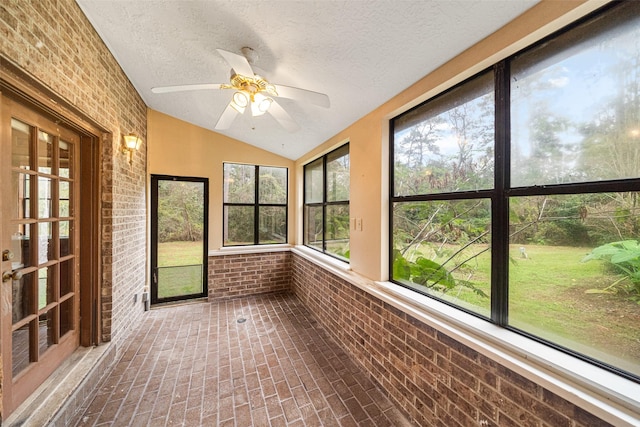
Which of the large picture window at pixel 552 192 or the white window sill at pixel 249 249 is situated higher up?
the large picture window at pixel 552 192

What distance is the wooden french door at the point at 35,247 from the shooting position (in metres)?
1.41

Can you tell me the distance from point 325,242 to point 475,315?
231 centimetres

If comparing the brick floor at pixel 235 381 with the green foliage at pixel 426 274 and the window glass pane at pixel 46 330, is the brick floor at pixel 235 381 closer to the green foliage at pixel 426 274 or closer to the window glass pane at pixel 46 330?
the window glass pane at pixel 46 330

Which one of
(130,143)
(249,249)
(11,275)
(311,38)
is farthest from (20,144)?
(249,249)

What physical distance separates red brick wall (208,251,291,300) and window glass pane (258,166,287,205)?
1.00 m

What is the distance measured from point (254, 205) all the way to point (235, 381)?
276 centimetres

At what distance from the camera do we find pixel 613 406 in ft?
2.91

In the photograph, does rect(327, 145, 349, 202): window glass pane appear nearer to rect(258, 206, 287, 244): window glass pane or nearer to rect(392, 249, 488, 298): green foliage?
rect(392, 249, 488, 298): green foliage

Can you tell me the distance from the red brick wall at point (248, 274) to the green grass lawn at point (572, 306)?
11.5 feet

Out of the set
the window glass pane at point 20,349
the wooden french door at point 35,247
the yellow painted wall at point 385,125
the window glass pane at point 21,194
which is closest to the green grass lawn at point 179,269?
the wooden french door at point 35,247

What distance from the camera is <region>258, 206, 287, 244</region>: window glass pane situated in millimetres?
4340

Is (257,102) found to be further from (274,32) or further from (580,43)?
(580,43)

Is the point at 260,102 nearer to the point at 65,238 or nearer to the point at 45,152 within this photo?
the point at 45,152

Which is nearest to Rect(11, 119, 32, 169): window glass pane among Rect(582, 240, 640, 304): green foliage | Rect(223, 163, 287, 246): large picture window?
Rect(223, 163, 287, 246): large picture window
